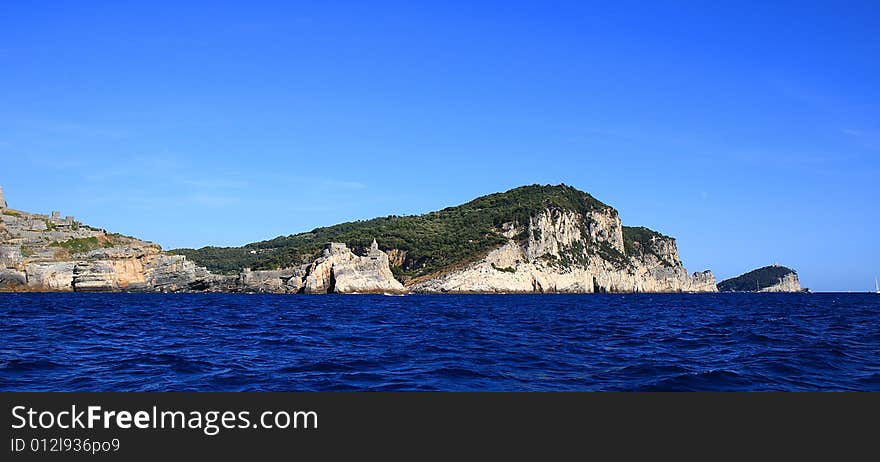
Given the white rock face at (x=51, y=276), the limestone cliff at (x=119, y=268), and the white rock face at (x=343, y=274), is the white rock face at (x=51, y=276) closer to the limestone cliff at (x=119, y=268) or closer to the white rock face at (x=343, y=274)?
the limestone cliff at (x=119, y=268)

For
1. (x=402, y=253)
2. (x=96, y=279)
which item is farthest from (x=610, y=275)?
(x=96, y=279)

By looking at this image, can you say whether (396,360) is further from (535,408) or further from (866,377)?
(866,377)

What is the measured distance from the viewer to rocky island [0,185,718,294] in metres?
105

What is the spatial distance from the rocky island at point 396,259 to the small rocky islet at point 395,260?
219 millimetres

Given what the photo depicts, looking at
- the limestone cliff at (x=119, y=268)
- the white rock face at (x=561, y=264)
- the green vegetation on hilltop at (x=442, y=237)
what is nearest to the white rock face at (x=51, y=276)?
the limestone cliff at (x=119, y=268)

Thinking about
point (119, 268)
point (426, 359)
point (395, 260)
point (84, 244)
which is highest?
point (84, 244)

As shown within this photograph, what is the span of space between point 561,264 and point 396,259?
4242 centimetres

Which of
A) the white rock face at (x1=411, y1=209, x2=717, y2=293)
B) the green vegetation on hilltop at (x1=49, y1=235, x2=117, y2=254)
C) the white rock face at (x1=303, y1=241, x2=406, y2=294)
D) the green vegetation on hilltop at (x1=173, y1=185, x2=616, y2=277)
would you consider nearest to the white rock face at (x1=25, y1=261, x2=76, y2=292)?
the green vegetation on hilltop at (x1=49, y1=235, x2=117, y2=254)

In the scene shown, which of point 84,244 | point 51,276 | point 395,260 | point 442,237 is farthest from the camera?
point 442,237

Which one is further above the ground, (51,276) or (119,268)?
(119,268)

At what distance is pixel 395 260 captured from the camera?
163 m

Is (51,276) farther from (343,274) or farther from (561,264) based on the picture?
(561,264)

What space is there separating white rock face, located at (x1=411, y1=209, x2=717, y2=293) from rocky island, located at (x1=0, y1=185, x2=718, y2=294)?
308 mm

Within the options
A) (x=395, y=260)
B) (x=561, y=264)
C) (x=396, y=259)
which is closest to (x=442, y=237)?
(x=396, y=259)
